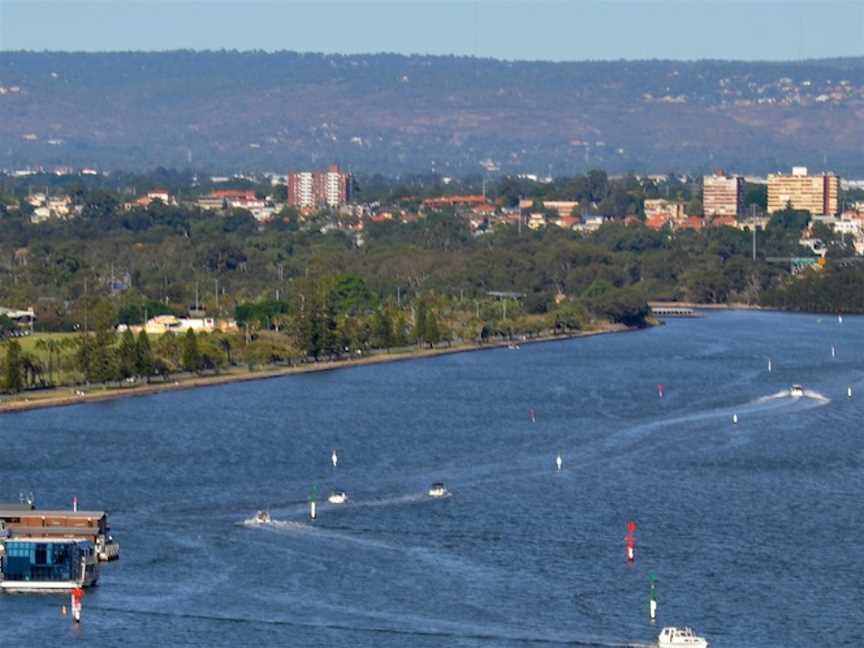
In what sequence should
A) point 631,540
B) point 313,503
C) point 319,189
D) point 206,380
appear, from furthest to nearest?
1. point 319,189
2. point 206,380
3. point 313,503
4. point 631,540

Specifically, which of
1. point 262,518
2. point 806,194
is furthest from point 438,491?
point 806,194

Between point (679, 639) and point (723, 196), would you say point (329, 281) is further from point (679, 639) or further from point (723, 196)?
point (723, 196)

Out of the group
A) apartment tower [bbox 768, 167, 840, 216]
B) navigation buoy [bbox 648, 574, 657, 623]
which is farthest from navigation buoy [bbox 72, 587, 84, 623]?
apartment tower [bbox 768, 167, 840, 216]

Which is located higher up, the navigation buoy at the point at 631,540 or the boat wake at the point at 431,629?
the boat wake at the point at 431,629

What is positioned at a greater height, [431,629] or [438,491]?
[431,629]

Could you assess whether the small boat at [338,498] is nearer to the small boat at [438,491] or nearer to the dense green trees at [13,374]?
the small boat at [438,491]

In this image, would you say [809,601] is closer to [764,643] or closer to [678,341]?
[764,643]

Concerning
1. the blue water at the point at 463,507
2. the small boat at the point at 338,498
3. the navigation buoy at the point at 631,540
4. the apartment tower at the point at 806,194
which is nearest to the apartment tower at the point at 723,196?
the apartment tower at the point at 806,194

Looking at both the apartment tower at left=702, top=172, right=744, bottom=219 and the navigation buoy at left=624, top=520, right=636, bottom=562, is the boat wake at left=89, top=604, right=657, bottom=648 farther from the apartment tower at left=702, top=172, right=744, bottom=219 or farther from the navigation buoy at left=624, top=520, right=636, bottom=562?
the apartment tower at left=702, top=172, right=744, bottom=219
